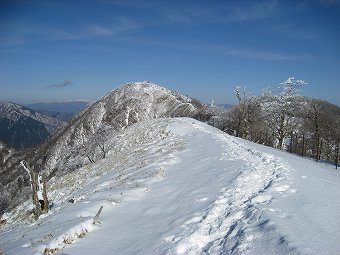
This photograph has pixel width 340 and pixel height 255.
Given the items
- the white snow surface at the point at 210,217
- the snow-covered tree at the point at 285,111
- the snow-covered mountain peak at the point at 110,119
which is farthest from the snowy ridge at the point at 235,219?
the snow-covered mountain peak at the point at 110,119

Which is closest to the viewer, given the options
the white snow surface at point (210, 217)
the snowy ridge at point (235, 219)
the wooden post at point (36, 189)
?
the white snow surface at point (210, 217)

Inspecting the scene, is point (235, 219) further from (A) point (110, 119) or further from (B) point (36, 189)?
(A) point (110, 119)

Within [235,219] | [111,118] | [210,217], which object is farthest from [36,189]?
[111,118]

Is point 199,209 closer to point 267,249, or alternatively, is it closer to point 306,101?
point 267,249

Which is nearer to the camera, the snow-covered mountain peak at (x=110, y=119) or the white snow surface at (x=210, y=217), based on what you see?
the white snow surface at (x=210, y=217)

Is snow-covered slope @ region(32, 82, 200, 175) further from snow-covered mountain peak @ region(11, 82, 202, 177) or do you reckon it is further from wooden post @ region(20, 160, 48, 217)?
wooden post @ region(20, 160, 48, 217)

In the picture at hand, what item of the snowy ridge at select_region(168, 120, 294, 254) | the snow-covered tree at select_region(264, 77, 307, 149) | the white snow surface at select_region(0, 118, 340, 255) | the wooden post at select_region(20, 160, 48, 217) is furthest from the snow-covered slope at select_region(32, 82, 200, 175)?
the snowy ridge at select_region(168, 120, 294, 254)

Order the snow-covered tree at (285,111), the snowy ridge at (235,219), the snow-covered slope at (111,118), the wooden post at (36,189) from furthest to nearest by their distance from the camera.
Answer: the snow-covered slope at (111,118) → the snow-covered tree at (285,111) → the wooden post at (36,189) → the snowy ridge at (235,219)

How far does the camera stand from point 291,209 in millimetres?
12852

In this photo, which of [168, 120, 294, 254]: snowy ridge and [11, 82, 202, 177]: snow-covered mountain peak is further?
[11, 82, 202, 177]: snow-covered mountain peak

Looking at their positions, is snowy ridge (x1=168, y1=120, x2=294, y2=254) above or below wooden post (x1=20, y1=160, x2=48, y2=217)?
above

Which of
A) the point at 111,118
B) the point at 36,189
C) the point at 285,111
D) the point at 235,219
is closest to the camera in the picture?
the point at 235,219

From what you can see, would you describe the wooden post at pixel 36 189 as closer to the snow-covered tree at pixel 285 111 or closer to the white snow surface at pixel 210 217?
the white snow surface at pixel 210 217

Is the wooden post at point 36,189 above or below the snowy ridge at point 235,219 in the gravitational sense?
below
